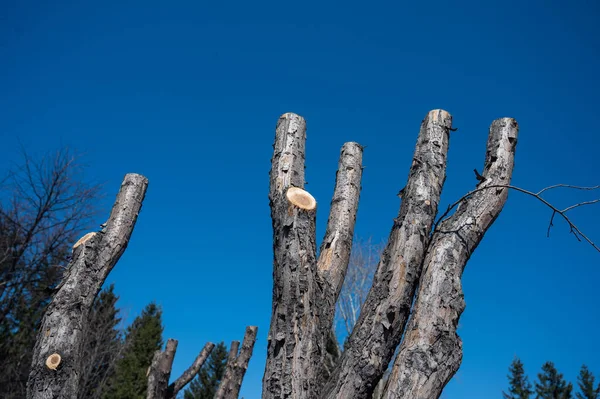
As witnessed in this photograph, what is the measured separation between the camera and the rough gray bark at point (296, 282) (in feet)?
8.95

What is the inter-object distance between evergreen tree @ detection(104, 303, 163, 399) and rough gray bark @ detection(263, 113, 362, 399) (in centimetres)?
1491

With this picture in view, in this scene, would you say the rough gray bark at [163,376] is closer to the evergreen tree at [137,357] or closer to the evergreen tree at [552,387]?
the evergreen tree at [137,357]

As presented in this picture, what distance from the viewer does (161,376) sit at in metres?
6.11

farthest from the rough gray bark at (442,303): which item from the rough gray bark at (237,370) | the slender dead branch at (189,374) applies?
the rough gray bark at (237,370)

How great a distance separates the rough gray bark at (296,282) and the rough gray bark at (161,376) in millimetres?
3447

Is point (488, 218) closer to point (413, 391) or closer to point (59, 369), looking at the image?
point (413, 391)

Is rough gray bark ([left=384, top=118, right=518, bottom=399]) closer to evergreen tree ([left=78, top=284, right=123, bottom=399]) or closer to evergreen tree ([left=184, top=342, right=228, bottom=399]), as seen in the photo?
evergreen tree ([left=78, top=284, right=123, bottom=399])

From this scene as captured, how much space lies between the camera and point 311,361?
277cm

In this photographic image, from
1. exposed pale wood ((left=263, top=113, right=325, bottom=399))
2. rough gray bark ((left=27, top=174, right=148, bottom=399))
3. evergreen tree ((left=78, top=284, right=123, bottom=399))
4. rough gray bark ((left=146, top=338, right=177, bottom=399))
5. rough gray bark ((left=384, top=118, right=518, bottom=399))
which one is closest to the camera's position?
rough gray bark ((left=384, top=118, right=518, bottom=399))

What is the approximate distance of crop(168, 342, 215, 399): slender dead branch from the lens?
6371 millimetres

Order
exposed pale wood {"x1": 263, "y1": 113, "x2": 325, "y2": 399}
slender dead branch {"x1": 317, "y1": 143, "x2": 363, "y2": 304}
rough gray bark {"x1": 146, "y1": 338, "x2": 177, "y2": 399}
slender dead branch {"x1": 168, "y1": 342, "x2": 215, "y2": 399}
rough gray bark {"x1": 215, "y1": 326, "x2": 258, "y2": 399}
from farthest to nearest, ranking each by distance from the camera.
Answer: rough gray bark {"x1": 215, "y1": 326, "x2": 258, "y2": 399}, slender dead branch {"x1": 168, "y1": 342, "x2": 215, "y2": 399}, rough gray bark {"x1": 146, "y1": 338, "x2": 177, "y2": 399}, slender dead branch {"x1": 317, "y1": 143, "x2": 363, "y2": 304}, exposed pale wood {"x1": 263, "y1": 113, "x2": 325, "y2": 399}

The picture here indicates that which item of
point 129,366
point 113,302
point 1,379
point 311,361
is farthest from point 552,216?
point 113,302

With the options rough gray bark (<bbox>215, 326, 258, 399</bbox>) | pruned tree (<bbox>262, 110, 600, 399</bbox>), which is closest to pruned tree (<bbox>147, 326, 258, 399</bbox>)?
rough gray bark (<bbox>215, 326, 258, 399</bbox>)

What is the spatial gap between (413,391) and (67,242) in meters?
9.90
